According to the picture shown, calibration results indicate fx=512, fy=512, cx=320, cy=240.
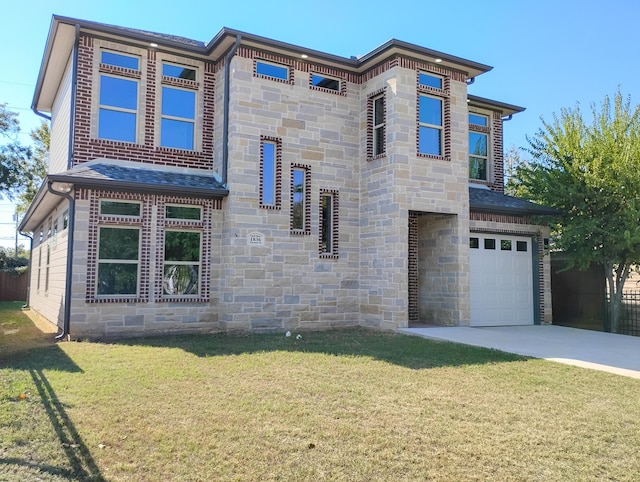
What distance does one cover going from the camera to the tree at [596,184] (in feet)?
40.1

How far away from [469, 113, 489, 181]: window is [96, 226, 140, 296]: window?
9491 mm

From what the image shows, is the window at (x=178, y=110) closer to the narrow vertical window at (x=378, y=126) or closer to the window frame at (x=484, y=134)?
the narrow vertical window at (x=378, y=126)

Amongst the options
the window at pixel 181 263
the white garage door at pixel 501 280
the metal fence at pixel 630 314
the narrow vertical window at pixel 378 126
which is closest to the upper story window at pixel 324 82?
the narrow vertical window at pixel 378 126

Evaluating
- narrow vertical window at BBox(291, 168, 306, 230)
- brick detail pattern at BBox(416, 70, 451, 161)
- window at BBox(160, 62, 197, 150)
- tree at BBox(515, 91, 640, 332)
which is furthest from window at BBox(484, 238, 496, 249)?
window at BBox(160, 62, 197, 150)

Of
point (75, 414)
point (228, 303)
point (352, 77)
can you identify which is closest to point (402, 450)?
point (75, 414)

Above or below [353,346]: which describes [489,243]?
above

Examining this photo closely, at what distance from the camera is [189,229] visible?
37.3 feet

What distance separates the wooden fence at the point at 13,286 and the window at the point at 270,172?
21.0 meters

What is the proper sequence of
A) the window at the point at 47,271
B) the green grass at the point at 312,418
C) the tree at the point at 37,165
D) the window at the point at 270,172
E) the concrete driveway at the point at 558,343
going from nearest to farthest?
1. the green grass at the point at 312,418
2. the concrete driveway at the point at 558,343
3. the window at the point at 270,172
4. the window at the point at 47,271
5. the tree at the point at 37,165

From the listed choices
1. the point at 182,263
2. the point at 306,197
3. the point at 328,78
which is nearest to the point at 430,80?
the point at 328,78

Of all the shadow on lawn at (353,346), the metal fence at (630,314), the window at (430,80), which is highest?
the window at (430,80)

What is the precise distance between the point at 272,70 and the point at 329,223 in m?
3.84

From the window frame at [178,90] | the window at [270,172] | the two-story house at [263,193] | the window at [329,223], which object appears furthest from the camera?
the window at [329,223]

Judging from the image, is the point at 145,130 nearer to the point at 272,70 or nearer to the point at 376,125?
the point at 272,70
